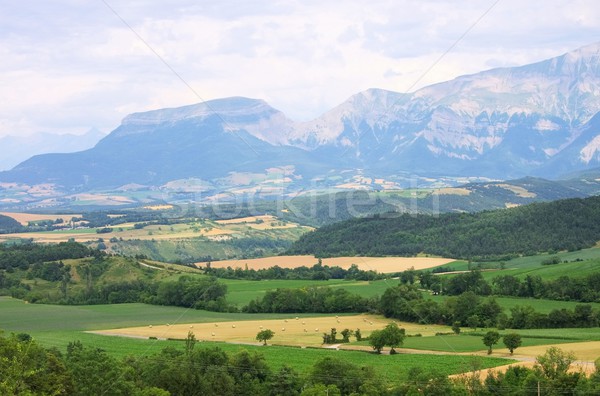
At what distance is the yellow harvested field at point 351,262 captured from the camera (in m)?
127

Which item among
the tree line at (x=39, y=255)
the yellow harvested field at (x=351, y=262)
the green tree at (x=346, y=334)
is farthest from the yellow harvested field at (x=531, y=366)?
the tree line at (x=39, y=255)

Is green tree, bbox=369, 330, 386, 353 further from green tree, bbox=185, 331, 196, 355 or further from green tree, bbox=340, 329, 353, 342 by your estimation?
green tree, bbox=185, 331, 196, 355

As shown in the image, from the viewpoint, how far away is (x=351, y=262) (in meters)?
137

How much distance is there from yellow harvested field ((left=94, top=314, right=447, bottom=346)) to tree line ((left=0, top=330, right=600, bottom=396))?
1588 centimetres

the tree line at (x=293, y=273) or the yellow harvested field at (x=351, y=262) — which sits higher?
the yellow harvested field at (x=351, y=262)

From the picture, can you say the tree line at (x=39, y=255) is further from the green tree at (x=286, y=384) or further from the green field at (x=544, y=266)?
the green tree at (x=286, y=384)

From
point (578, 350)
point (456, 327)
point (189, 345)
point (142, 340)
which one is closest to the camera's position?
point (578, 350)

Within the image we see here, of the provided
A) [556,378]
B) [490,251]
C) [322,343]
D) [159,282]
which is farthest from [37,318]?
[490,251]

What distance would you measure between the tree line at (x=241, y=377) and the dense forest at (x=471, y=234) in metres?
79.9

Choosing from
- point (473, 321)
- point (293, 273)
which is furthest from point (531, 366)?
point (293, 273)

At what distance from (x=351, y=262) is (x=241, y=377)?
269ft

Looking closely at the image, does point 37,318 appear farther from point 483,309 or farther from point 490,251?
point 490,251

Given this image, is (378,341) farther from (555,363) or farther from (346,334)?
(555,363)

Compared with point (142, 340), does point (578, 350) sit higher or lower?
higher
